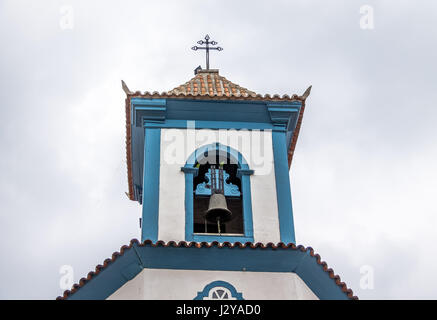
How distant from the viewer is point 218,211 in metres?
11.5

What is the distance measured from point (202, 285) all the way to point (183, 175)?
199 centimetres

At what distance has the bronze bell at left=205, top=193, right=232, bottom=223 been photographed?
37.8 ft

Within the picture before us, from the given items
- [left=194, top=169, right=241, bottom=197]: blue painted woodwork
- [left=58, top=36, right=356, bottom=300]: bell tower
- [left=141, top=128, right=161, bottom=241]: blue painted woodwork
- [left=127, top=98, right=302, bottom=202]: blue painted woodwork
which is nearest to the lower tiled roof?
[left=58, top=36, right=356, bottom=300]: bell tower

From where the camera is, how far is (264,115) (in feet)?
41.3

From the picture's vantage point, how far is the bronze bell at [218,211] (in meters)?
11.5

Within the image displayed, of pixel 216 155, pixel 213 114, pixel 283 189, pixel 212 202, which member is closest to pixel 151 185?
pixel 212 202

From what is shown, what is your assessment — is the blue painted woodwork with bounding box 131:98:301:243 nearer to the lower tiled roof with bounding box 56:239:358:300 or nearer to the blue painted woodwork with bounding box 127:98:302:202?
the blue painted woodwork with bounding box 127:98:302:202

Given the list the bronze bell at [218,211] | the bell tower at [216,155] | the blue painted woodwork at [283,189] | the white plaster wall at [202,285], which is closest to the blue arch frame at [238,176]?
the bell tower at [216,155]

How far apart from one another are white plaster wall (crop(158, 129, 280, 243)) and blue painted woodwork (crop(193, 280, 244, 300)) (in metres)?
0.91

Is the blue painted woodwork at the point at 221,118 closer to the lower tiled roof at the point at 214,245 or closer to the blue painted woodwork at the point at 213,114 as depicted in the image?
the blue painted woodwork at the point at 213,114

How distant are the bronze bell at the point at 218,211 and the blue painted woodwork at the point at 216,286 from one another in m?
1.37

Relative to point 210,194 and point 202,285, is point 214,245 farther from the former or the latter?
point 210,194
